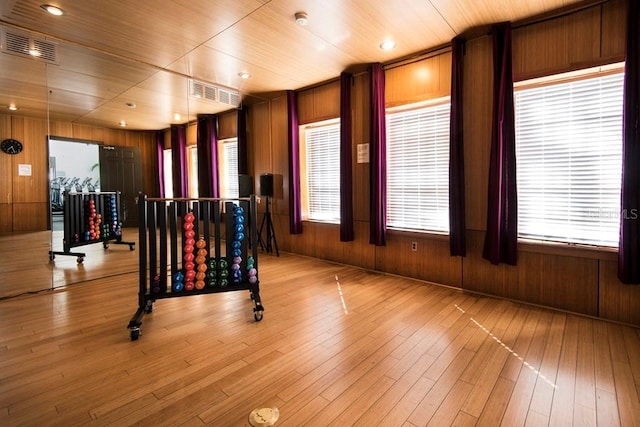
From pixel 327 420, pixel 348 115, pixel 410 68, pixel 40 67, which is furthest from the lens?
pixel 348 115

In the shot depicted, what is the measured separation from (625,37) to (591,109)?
0.59 m

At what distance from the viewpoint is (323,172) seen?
522cm

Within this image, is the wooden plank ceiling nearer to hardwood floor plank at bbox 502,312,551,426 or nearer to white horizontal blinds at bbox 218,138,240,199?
white horizontal blinds at bbox 218,138,240,199

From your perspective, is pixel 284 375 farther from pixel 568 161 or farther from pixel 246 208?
pixel 568 161

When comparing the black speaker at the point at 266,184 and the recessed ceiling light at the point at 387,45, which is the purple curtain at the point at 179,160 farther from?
the recessed ceiling light at the point at 387,45

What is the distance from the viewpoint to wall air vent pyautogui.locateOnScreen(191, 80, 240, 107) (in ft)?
15.2

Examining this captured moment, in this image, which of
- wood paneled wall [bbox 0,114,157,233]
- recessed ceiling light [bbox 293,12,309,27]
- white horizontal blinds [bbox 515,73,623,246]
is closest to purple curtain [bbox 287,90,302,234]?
recessed ceiling light [bbox 293,12,309,27]

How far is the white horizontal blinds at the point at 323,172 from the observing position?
5.03 meters

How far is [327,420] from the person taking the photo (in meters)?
1.62

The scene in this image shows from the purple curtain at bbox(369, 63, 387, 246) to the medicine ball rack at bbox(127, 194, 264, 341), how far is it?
6.14 ft

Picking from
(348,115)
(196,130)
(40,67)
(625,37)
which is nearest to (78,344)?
(40,67)

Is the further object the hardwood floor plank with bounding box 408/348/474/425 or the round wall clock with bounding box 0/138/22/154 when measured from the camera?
the round wall clock with bounding box 0/138/22/154

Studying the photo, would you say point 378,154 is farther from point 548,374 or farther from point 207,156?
point 207,156

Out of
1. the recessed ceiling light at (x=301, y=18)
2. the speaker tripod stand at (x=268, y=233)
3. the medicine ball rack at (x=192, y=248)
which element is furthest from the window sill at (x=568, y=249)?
the speaker tripod stand at (x=268, y=233)
